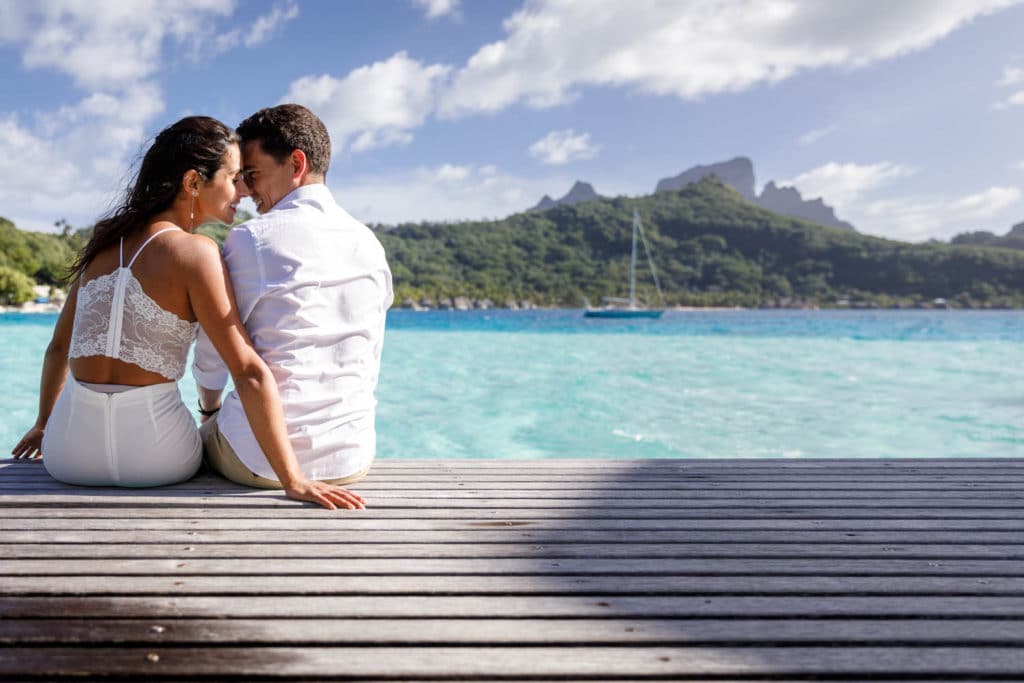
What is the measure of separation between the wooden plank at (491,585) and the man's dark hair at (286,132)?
4.18 ft

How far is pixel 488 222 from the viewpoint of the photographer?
68438mm

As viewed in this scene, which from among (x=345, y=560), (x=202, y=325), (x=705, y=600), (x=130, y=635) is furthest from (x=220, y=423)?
(x=705, y=600)

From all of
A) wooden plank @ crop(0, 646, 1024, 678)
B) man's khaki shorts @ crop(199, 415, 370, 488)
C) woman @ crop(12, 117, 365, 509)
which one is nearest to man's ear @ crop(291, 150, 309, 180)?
woman @ crop(12, 117, 365, 509)

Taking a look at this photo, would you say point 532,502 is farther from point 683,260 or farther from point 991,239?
point 991,239

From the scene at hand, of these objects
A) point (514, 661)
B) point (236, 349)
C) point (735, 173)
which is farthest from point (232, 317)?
point (735, 173)

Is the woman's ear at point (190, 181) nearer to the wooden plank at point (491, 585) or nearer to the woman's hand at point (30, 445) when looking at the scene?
the wooden plank at point (491, 585)

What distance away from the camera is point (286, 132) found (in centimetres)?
219

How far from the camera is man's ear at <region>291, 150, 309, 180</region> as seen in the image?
2205 mm

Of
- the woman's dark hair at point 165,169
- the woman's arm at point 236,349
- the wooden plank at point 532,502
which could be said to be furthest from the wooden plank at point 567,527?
the woman's dark hair at point 165,169

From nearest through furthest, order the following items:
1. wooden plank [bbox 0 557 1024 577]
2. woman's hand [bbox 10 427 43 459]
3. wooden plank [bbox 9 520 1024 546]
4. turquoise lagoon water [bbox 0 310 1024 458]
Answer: wooden plank [bbox 0 557 1024 577] → wooden plank [bbox 9 520 1024 546] → woman's hand [bbox 10 427 43 459] → turquoise lagoon water [bbox 0 310 1024 458]

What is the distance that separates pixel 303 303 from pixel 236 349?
0.23m

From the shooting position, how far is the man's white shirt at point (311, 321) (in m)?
2.09

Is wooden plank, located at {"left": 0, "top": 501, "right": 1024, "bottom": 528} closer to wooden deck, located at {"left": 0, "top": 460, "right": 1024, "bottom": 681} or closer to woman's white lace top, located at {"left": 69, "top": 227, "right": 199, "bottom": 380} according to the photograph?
wooden deck, located at {"left": 0, "top": 460, "right": 1024, "bottom": 681}

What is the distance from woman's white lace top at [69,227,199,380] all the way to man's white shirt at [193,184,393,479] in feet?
0.43
